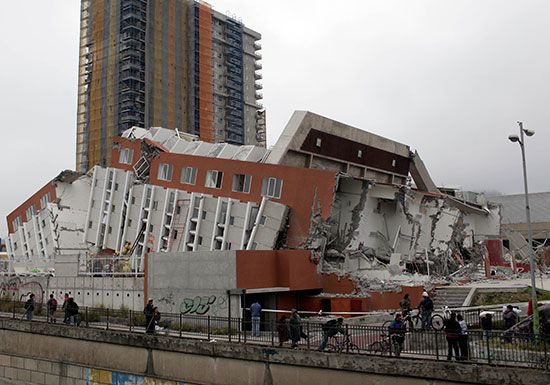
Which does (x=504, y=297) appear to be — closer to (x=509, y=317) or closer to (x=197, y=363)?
(x=509, y=317)

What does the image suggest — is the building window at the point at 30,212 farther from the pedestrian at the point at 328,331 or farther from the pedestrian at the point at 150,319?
the pedestrian at the point at 328,331

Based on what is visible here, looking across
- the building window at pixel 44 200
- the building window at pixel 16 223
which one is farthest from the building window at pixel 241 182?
the building window at pixel 16 223

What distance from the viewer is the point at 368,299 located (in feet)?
93.5

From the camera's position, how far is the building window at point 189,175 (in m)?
37.9

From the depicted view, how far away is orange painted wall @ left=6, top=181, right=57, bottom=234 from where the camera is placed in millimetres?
48438

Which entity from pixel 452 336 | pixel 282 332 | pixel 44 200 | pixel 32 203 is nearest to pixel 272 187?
pixel 282 332

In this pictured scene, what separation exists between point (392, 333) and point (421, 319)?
4.52m

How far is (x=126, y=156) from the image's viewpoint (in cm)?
4294

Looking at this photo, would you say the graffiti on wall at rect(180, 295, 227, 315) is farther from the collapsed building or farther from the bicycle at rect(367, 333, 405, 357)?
the bicycle at rect(367, 333, 405, 357)

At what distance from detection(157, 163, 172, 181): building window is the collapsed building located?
79mm

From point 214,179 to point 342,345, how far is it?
71.1ft

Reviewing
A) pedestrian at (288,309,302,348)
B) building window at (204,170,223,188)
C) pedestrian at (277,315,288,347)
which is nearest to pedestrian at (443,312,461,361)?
pedestrian at (288,309,302,348)

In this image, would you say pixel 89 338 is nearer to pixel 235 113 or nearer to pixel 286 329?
pixel 286 329

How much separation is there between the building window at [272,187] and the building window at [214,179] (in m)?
3.49
